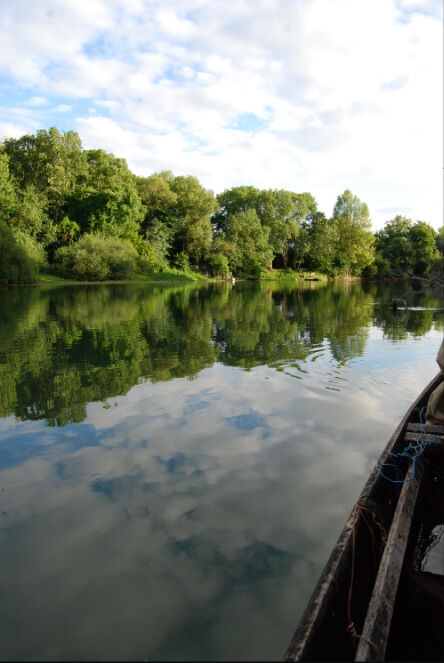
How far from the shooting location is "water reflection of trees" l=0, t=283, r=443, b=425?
29.3 feet

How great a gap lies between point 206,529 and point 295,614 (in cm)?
124

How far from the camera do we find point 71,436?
6.50 meters

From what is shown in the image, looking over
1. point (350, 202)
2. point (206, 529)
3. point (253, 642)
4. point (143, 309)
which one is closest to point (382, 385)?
point (206, 529)

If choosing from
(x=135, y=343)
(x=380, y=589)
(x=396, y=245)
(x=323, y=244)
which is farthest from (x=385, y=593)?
(x=396, y=245)

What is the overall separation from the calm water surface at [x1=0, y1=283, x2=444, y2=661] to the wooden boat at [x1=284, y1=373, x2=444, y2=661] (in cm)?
46

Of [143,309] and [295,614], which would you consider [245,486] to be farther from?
[143,309]

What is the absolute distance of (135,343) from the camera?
14.0m

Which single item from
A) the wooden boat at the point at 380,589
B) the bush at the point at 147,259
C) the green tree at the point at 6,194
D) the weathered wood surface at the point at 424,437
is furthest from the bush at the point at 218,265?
the wooden boat at the point at 380,589

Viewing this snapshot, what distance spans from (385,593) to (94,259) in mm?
53000

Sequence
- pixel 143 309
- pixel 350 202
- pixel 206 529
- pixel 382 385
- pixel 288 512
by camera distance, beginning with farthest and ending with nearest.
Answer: pixel 350 202, pixel 143 309, pixel 382 385, pixel 288 512, pixel 206 529

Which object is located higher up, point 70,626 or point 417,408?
point 417,408

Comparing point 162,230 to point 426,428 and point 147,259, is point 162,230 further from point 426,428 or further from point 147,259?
point 426,428

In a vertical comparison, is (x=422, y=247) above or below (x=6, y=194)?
below

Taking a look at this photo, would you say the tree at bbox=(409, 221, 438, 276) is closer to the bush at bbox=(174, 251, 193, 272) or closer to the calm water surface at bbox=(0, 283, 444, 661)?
the bush at bbox=(174, 251, 193, 272)
